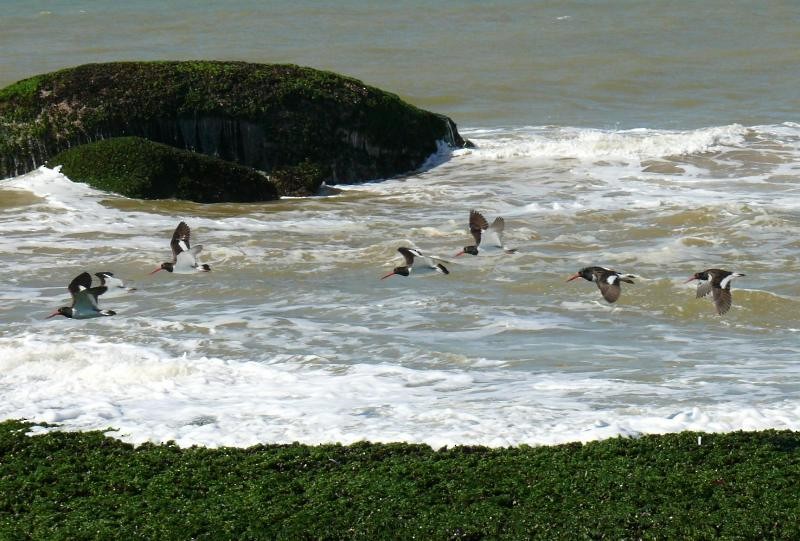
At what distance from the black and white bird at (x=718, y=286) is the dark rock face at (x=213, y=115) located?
10.6 meters

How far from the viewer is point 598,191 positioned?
21.4 m

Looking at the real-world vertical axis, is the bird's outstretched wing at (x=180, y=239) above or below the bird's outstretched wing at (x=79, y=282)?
above

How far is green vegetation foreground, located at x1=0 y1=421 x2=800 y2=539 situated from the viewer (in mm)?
7898

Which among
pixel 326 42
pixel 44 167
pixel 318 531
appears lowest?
pixel 318 531

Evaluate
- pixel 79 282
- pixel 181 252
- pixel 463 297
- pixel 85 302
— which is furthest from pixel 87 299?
pixel 463 297

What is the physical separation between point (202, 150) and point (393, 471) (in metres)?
14.4

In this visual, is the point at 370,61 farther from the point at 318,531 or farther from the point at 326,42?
the point at 318,531

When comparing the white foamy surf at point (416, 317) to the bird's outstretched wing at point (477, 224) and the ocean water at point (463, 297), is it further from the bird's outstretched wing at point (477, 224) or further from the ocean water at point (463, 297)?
the bird's outstretched wing at point (477, 224)

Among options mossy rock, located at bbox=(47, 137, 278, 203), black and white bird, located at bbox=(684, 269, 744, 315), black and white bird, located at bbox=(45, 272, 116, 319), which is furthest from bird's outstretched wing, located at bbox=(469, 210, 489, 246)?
mossy rock, located at bbox=(47, 137, 278, 203)

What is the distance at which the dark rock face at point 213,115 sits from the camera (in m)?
21.8

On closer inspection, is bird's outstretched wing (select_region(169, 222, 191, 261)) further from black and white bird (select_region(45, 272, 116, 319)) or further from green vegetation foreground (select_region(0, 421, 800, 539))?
green vegetation foreground (select_region(0, 421, 800, 539))

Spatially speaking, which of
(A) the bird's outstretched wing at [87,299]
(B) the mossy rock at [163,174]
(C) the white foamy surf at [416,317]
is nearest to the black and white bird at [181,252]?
(C) the white foamy surf at [416,317]

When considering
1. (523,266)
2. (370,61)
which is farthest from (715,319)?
(370,61)

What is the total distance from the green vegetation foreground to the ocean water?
53 cm
